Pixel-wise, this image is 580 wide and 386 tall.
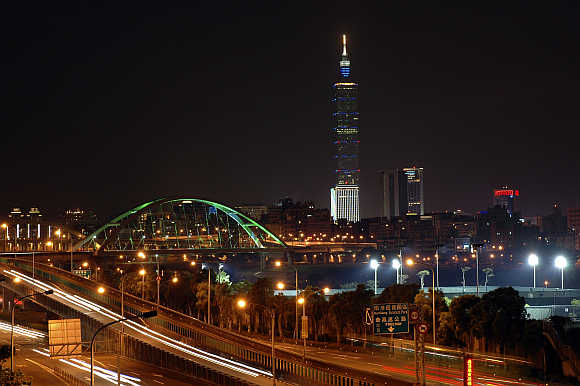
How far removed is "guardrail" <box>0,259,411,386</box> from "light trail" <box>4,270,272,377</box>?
94 centimetres

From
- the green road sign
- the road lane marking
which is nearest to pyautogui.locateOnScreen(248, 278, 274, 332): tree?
the road lane marking

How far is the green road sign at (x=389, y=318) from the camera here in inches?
1820

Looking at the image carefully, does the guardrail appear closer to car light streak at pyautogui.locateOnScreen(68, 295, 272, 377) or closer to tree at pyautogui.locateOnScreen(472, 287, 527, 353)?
car light streak at pyautogui.locateOnScreen(68, 295, 272, 377)

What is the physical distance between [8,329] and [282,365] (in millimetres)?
44872

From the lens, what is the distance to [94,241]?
174250mm

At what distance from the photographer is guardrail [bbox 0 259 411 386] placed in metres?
45.0

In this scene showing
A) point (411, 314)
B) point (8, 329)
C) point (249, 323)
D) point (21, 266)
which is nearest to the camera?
point (411, 314)

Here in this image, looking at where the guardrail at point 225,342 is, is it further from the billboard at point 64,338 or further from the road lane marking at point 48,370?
the road lane marking at point 48,370

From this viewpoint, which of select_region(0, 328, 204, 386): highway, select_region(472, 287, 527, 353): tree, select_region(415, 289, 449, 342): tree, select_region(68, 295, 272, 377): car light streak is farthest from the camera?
select_region(415, 289, 449, 342): tree

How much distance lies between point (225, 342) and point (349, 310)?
20541 mm

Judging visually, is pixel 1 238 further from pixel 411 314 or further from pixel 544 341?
pixel 411 314

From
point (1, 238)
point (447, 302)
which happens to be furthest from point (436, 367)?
point (1, 238)

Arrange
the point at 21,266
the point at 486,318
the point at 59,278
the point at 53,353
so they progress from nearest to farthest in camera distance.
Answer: the point at 53,353 < the point at 486,318 < the point at 59,278 < the point at 21,266

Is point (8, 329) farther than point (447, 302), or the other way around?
point (8, 329)
